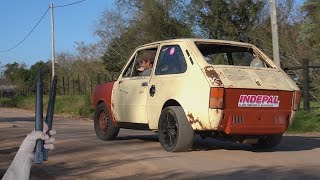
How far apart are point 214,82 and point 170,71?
1.21 metres

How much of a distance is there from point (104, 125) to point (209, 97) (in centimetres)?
337

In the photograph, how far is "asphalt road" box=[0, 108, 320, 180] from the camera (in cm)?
671

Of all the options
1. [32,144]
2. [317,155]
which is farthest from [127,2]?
[32,144]

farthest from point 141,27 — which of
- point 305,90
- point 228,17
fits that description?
point 305,90

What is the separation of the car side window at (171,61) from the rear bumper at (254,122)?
3.62 feet

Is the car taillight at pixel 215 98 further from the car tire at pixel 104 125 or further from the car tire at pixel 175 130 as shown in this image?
the car tire at pixel 104 125

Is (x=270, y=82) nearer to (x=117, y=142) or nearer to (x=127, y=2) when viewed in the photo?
(x=117, y=142)

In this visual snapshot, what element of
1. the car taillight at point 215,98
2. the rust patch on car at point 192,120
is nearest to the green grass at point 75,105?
the rust patch on car at point 192,120

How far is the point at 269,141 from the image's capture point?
29.3ft

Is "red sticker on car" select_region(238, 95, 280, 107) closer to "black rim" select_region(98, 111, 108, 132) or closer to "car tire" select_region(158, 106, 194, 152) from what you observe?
"car tire" select_region(158, 106, 194, 152)

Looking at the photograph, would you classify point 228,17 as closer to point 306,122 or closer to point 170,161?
point 306,122

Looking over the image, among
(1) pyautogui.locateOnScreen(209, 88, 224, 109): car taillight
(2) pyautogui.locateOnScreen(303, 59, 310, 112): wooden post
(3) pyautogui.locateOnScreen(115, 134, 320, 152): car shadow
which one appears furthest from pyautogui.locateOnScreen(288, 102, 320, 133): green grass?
(1) pyautogui.locateOnScreen(209, 88, 224, 109): car taillight

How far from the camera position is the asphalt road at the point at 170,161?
6707 mm

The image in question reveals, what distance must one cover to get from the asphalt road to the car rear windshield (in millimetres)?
1474
